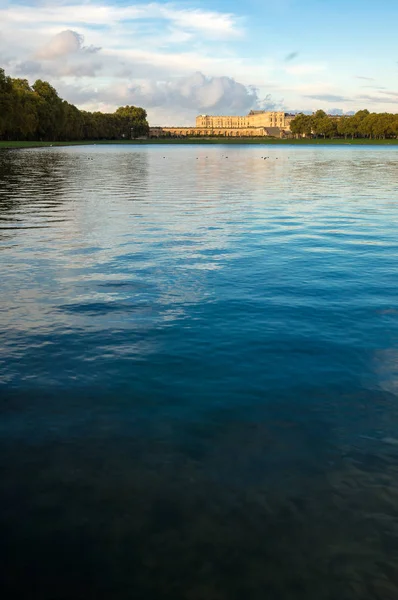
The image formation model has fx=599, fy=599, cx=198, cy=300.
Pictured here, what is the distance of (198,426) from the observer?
8141mm

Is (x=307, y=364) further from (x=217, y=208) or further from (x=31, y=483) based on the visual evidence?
(x=217, y=208)

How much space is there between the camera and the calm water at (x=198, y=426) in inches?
221

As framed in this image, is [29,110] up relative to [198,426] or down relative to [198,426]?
up

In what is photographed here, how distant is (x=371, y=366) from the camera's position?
1034 cm

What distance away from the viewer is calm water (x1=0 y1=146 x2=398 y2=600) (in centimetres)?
561

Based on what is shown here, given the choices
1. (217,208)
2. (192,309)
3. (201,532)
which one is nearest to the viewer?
(201,532)

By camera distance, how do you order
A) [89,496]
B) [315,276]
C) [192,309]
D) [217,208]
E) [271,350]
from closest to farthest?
[89,496]
[271,350]
[192,309]
[315,276]
[217,208]

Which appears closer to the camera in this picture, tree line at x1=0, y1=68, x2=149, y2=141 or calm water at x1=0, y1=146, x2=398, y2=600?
calm water at x1=0, y1=146, x2=398, y2=600

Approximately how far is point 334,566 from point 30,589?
2778 millimetres

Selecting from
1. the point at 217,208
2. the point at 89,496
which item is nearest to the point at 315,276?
the point at 89,496

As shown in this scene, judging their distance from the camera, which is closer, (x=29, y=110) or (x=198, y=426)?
(x=198, y=426)

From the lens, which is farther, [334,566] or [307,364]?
[307,364]

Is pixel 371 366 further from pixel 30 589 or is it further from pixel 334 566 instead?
pixel 30 589

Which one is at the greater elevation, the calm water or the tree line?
the tree line
